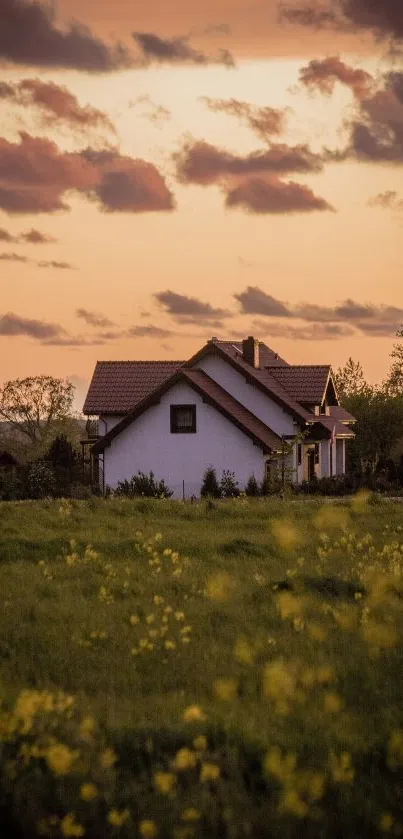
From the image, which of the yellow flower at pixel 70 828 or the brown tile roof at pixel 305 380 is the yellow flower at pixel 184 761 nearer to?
the yellow flower at pixel 70 828

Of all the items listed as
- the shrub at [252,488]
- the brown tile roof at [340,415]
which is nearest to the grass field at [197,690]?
the shrub at [252,488]

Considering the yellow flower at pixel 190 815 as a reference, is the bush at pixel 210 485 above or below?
above

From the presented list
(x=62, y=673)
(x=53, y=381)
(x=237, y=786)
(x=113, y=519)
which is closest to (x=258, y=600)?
(x=62, y=673)

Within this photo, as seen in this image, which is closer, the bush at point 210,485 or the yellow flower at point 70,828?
the yellow flower at point 70,828

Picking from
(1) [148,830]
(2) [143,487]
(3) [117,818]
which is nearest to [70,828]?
(3) [117,818]

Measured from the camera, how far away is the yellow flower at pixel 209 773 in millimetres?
8062

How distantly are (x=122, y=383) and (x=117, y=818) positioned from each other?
5691 cm

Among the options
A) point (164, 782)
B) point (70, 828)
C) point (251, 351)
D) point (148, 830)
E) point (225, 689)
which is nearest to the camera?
point (148, 830)

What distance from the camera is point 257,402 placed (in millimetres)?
59531

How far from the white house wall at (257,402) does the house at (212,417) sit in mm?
51

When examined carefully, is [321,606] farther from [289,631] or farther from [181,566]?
[181,566]

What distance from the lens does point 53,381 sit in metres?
92.1

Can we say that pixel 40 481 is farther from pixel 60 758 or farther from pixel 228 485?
pixel 60 758

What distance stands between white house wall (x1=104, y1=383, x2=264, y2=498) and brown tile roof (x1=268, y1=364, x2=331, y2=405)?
808 cm
